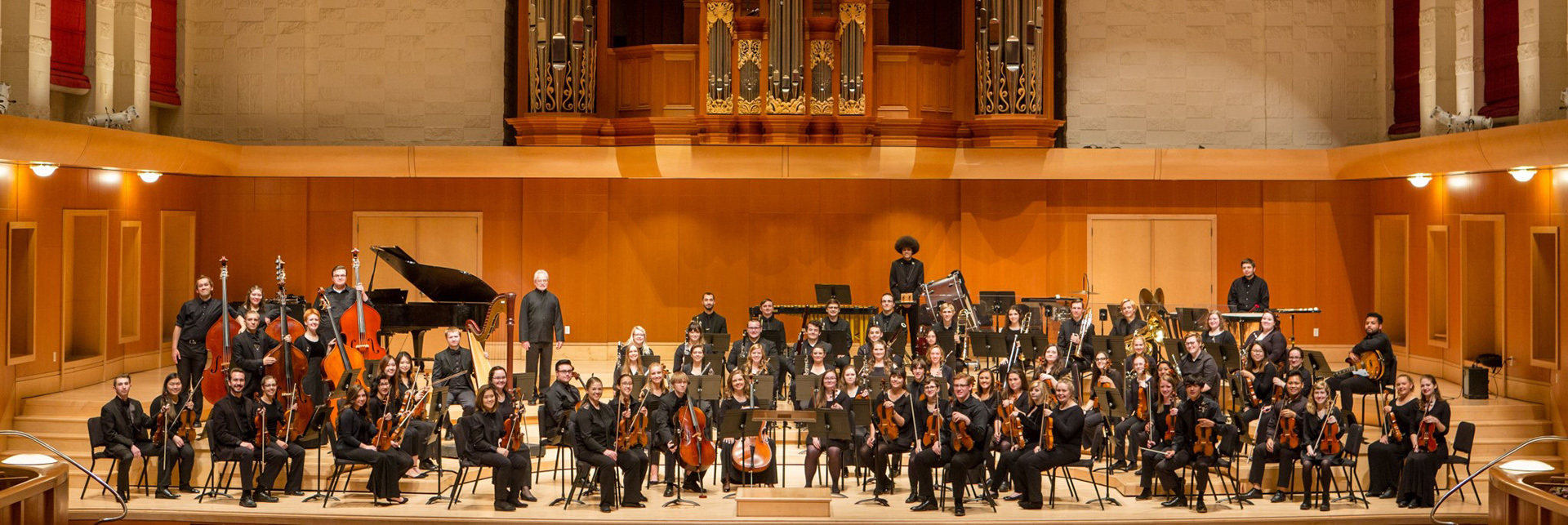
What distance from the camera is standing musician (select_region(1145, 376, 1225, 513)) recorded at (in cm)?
890

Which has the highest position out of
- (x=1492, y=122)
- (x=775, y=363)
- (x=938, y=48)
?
(x=938, y=48)

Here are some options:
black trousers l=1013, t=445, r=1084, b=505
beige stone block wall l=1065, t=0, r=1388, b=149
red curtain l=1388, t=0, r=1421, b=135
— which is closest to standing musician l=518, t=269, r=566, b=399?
black trousers l=1013, t=445, r=1084, b=505

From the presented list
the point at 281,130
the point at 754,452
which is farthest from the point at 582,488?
the point at 281,130

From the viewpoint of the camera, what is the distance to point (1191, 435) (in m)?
8.98

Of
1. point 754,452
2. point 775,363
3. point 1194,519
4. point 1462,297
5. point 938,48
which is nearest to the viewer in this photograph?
point 1194,519

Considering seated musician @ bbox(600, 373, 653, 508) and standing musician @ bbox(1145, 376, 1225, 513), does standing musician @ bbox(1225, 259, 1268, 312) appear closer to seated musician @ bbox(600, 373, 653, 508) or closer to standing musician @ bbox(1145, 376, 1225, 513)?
standing musician @ bbox(1145, 376, 1225, 513)

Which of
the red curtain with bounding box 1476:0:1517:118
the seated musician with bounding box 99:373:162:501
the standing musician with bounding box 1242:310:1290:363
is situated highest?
the red curtain with bounding box 1476:0:1517:118

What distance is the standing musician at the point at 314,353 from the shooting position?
31.9ft

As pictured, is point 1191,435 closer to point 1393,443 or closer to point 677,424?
point 1393,443

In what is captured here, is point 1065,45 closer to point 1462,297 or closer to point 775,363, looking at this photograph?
point 1462,297

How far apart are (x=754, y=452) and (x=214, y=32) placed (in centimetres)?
818

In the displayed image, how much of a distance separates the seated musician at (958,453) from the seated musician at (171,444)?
4879 mm

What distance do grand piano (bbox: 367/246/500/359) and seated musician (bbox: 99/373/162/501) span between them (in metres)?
1.91

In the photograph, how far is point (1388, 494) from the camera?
9227 millimetres
